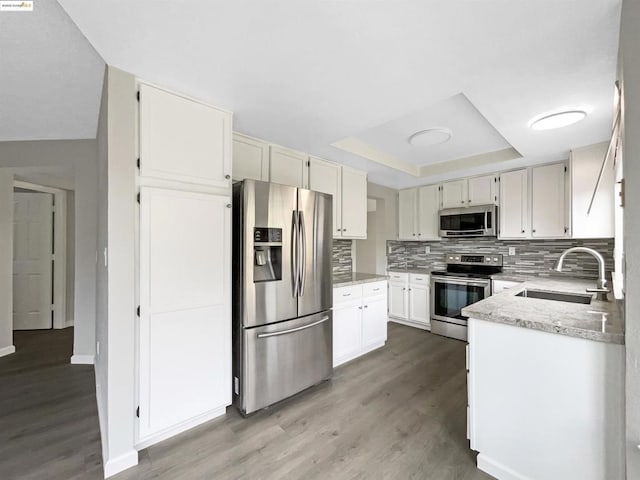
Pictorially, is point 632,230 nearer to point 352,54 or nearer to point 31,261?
point 352,54

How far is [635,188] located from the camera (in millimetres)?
1036

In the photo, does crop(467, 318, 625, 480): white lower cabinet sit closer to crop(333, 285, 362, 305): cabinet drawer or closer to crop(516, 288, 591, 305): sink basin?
crop(516, 288, 591, 305): sink basin

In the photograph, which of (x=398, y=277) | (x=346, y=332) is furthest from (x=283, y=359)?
(x=398, y=277)

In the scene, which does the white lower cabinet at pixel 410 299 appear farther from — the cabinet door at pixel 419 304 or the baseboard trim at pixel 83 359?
the baseboard trim at pixel 83 359

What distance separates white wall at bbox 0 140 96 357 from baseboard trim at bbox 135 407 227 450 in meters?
2.06

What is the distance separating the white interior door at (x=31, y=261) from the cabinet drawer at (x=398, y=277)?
18.0ft

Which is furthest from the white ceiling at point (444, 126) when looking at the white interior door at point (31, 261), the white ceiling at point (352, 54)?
the white interior door at point (31, 261)

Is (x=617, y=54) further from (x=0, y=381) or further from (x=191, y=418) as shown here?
(x=0, y=381)

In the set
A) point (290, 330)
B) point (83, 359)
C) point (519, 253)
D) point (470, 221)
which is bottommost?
point (83, 359)

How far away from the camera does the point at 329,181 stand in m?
3.43

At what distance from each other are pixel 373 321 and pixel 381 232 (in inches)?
80.1

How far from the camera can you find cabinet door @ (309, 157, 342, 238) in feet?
10.7

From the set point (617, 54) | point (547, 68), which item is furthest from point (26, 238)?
point (617, 54)

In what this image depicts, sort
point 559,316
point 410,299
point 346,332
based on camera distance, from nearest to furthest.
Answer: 1. point 559,316
2. point 346,332
3. point 410,299
